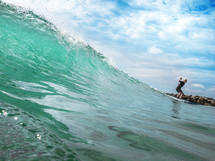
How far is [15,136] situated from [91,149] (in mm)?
634

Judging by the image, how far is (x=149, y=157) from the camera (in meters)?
1.68

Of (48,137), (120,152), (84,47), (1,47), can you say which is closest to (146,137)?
(120,152)

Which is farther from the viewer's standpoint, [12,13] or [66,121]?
[12,13]

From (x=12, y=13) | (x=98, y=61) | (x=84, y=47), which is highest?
(x=12, y=13)

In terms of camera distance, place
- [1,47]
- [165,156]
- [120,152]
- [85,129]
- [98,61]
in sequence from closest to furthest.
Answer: [120,152] → [165,156] → [85,129] → [1,47] → [98,61]

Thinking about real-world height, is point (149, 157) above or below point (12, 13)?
below

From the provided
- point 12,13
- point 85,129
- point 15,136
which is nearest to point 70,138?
point 85,129

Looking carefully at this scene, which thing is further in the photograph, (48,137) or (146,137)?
(146,137)

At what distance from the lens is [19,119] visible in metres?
1.68

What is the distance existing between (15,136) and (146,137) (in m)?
1.58

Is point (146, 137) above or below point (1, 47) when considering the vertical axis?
below

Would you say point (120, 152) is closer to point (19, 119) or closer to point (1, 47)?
point (19, 119)

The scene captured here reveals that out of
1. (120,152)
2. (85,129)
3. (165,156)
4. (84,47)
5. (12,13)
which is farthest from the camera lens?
A: (84,47)

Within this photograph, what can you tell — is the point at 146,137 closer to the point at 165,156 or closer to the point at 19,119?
Answer: the point at 165,156
